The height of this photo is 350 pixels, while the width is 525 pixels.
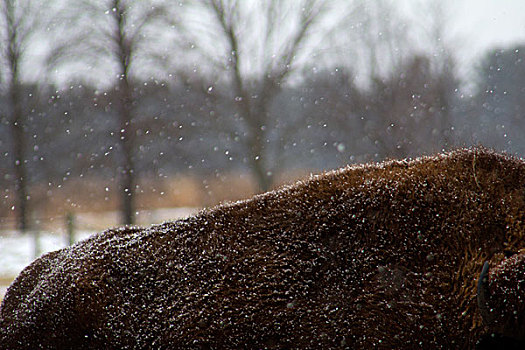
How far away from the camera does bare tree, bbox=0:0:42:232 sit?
14.0ft

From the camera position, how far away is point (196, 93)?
475cm

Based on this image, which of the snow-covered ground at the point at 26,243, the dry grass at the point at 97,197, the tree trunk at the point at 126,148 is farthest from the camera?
the tree trunk at the point at 126,148

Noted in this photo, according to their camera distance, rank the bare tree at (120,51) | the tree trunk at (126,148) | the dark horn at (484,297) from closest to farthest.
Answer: the dark horn at (484,297)
the tree trunk at (126,148)
the bare tree at (120,51)

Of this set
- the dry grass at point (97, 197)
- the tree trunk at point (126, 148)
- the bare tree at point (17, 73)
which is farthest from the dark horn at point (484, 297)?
the bare tree at point (17, 73)

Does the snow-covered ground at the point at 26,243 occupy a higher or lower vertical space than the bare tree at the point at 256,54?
lower

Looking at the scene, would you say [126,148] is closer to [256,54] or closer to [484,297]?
[256,54]

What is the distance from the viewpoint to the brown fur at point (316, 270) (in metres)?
0.68

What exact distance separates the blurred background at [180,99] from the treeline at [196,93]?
14mm

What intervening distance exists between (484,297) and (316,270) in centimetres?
23

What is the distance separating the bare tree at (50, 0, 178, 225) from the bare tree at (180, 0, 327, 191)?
1.53ft

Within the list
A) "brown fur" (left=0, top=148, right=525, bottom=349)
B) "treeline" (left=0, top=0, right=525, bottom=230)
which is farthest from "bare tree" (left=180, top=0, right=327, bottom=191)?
"brown fur" (left=0, top=148, right=525, bottom=349)

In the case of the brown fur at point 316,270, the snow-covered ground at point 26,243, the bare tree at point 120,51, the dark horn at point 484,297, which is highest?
the bare tree at point 120,51

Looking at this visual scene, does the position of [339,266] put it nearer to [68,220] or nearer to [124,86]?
[68,220]

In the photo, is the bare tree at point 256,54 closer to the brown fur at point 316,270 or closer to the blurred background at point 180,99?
the blurred background at point 180,99
